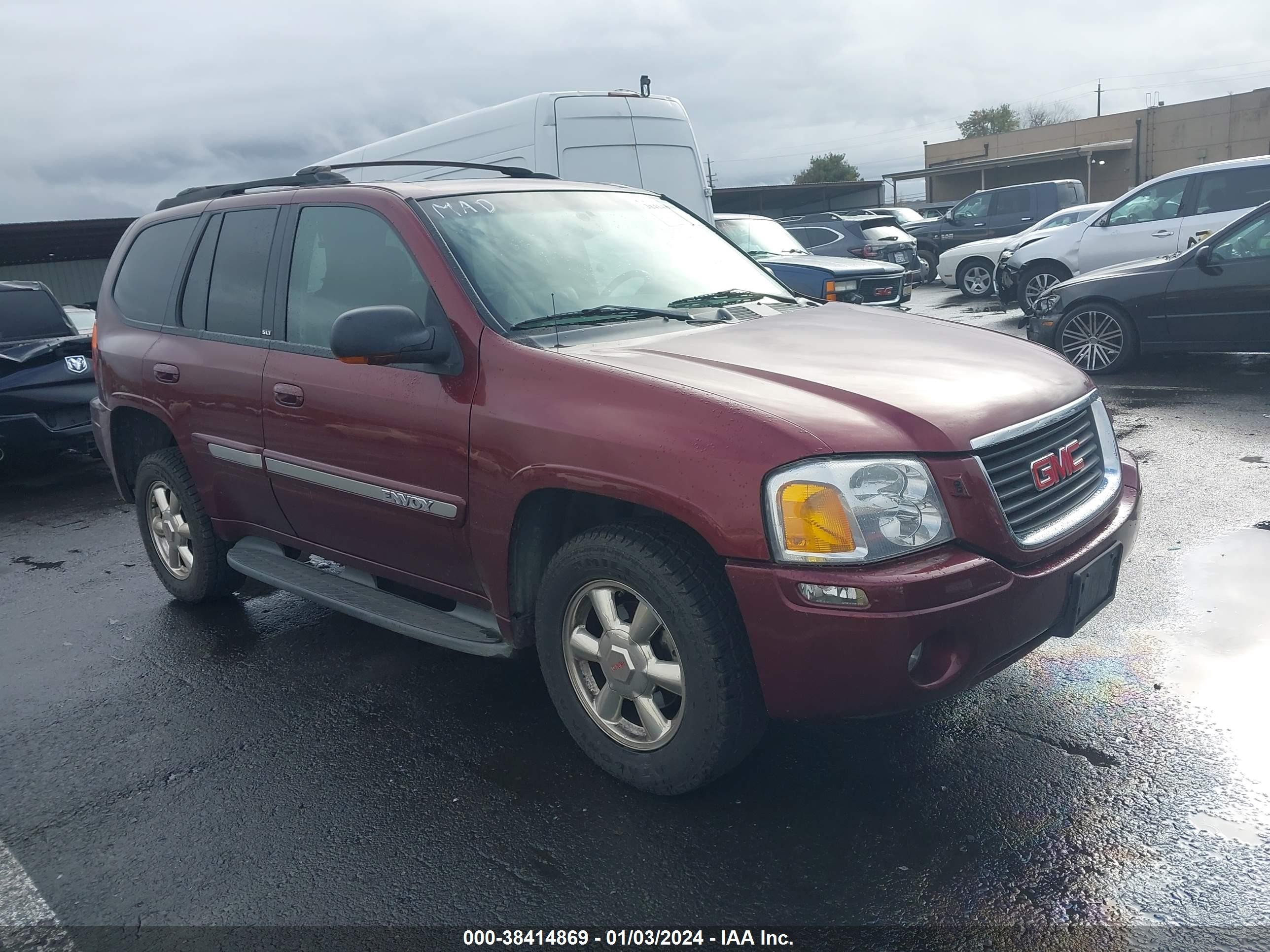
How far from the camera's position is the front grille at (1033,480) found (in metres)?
2.78

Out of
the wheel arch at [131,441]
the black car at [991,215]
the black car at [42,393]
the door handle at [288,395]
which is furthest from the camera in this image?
the black car at [991,215]

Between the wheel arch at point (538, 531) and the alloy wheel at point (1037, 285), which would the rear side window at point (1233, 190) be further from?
the wheel arch at point (538, 531)

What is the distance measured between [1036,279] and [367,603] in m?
11.4

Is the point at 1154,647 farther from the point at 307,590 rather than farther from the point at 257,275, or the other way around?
the point at 257,275

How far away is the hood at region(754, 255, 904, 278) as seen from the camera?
12594 millimetres

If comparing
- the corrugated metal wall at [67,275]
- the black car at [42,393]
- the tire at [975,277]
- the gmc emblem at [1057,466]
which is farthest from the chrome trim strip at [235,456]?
the corrugated metal wall at [67,275]

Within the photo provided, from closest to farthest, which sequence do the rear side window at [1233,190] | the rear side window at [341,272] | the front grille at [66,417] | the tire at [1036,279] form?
the rear side window at [341,272]
the front grille at [66,417]
the rear side window at [1233,190]
the tire at [1036,279]

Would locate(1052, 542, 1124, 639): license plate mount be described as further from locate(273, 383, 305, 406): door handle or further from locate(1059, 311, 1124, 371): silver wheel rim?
locate(1059, 311, 1124, 371): silver wheel rim

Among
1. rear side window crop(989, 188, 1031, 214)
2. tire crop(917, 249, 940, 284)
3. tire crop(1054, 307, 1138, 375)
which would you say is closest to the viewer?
tire crop(1054, 307, 1138, 375)

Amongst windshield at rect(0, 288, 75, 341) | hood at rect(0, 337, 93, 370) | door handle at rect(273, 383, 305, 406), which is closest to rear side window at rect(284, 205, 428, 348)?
door handle at rect(273, 383, 305, 406)

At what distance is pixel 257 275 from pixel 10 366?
500 cm

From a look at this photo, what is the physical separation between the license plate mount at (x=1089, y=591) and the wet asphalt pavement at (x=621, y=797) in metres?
0.47

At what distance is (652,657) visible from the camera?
9.62ft

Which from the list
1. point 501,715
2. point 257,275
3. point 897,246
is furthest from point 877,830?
point 897,246
